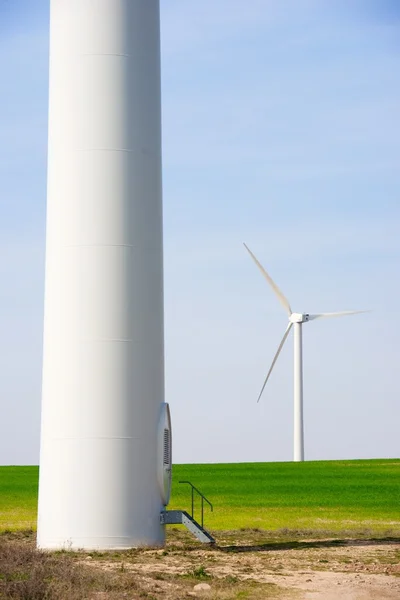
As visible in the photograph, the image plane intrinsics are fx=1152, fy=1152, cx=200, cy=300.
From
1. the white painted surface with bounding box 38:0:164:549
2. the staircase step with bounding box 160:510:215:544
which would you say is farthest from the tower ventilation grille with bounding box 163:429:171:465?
the staircase step with bounding box 160:510:215:544

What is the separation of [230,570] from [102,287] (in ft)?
30.1

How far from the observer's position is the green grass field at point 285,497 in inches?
1825

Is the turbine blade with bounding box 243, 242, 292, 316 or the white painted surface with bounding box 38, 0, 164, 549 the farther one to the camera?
the turbine blade with bounding box 243, 242, 292, 316

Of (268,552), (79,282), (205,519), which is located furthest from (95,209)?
(205,519)

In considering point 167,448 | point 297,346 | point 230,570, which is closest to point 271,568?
point 230,570

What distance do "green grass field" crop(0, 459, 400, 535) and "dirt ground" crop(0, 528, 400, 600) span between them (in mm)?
7127

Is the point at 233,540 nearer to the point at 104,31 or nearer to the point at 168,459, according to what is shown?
the point at 168,459

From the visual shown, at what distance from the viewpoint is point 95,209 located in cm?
3431

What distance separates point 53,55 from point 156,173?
4919 mm

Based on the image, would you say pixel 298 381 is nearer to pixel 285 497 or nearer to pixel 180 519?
pixel 285 497

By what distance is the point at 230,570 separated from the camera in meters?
30.1

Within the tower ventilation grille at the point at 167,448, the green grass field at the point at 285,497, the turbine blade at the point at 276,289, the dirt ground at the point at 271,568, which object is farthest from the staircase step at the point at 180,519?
the turbine blade at the point at 276,289

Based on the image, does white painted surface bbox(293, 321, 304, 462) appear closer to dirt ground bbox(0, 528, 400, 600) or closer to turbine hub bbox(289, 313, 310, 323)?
turbine hub bbox(289, 313, 310, 323)

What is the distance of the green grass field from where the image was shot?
46.3 m
